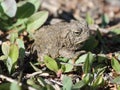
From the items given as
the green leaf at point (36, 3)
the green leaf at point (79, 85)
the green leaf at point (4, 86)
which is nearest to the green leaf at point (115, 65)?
the green leaf at point (79, 85)

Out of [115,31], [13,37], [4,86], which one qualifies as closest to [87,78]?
[4,86]

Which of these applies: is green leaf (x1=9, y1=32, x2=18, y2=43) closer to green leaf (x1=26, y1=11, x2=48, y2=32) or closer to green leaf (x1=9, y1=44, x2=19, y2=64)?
green leaf (x1=26, y1=11, x2=48, y2=32)

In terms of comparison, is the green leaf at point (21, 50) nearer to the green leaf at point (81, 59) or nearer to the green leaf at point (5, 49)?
the green leaf at point (5, 49)

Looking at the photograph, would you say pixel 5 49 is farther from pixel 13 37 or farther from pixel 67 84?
pixel 67 84

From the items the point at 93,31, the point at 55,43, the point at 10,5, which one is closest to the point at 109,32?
the point at 93,31

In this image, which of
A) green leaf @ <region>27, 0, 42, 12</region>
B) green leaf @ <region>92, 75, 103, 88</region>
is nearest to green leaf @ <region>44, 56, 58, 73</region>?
green leaf @ <region>92, 75, 103, 88</region>

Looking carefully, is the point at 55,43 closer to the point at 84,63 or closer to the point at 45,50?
the point at 45,50
